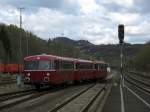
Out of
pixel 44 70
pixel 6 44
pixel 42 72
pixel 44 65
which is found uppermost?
pixel 6 44

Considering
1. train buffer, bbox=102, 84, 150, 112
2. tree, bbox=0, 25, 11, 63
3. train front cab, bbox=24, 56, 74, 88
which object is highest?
tree, bbox=0, 25, 11, 63

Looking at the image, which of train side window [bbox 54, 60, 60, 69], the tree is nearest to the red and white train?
train side window [bbox 54, 60, 60, 69]

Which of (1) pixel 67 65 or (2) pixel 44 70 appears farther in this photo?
(1) pixel 67 65

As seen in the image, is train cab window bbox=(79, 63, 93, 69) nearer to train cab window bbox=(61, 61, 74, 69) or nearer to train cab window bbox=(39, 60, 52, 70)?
train cab window bbox=(61, 61, 74, 69)

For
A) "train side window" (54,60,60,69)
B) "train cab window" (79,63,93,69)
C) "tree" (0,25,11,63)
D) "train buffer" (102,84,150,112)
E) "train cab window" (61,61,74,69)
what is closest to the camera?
"train buffer" (102,84,150,112)

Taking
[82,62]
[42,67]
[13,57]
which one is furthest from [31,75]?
[13,57]

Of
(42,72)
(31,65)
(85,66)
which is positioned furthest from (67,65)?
(85,66)

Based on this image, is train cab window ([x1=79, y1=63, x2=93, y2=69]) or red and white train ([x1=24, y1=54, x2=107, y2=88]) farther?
train cab window ([x1=79, y1=63, x2=93, y2=69])

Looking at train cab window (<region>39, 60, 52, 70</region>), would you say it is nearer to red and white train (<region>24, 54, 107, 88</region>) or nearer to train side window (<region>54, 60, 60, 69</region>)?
red and white train (<region>24, 54, 107, 88</region>)

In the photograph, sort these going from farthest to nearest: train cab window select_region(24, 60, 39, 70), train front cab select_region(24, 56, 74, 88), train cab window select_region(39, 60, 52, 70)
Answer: train cab window select_region(24, 60, 39, 70)
train cab window select_region(39, 60, 52, 70)
train front cab select_region(24, 56, 74, 88)

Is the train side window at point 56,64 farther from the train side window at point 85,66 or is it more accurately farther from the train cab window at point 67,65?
the train side window at point 85,66

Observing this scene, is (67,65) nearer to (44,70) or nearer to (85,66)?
(44,70)

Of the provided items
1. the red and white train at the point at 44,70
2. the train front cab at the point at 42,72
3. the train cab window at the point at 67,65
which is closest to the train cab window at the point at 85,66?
the train cab window at the point at 67,65

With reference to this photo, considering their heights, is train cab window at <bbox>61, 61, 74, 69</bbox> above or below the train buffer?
above
